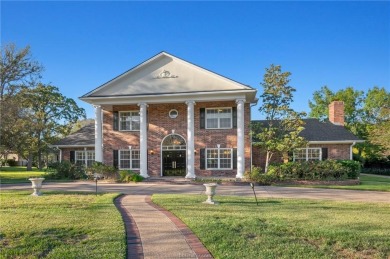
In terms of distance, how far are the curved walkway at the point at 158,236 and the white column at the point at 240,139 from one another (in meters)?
11.4

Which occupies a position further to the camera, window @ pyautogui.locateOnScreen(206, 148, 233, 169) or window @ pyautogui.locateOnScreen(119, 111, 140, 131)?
window @ pyautogui.locateOnScreen(119, 111, 140, 131)

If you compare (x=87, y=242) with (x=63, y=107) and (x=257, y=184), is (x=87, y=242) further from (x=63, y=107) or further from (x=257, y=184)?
(x=63, y=107)

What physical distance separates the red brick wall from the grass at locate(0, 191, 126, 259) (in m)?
12.5

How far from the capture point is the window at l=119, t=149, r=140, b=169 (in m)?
22.9

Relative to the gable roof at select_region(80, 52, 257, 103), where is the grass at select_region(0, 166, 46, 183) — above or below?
below

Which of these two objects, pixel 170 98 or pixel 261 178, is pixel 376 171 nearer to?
pixel 261 178

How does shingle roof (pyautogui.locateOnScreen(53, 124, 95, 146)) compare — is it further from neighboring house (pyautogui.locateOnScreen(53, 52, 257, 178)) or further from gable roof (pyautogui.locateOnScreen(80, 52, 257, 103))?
gable roof (pyautogui.locateOnScreen(80, 52, 257, 103))

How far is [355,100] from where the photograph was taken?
40188 mm

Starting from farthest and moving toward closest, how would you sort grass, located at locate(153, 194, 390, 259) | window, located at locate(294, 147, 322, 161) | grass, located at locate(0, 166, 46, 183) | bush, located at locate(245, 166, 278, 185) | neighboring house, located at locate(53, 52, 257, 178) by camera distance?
window, located at locate(294, 147, 322, 161), neighboring house, located at locate(53, 52, 257, 178), grass, located at locate(0, 166, 46, 183), bush, located at locate(245, 166, 278, 185), grass, located at locate(153, 194, 390, 259)

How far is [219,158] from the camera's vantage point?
21891mm

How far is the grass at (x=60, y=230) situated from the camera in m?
5.35

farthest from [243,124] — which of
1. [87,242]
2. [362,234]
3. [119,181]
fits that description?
[87,242]

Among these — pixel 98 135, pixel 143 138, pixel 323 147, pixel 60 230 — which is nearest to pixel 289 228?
pixel 60 230

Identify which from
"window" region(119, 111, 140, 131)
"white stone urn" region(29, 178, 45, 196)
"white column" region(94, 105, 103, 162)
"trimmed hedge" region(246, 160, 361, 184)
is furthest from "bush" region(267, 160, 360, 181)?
Answer: "white stone urn" region(29, 178, 45, 196)
